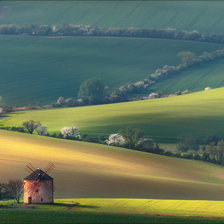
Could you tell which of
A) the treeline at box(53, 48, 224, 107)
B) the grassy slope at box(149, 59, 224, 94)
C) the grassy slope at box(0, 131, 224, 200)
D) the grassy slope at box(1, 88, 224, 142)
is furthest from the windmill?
the grassy slope at box(149, 59, 224, 94)

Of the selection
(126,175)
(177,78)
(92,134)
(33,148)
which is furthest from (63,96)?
(126,175)

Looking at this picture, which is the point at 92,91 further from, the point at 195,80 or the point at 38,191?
the point at 38,191

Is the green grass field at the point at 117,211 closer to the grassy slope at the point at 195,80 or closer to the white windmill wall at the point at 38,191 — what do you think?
A: the white windmill wall at the point at 38,191

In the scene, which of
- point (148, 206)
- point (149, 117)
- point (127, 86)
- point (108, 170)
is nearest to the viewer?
point (148, 206)

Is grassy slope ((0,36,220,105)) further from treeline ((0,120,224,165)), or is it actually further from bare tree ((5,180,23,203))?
bare tree ((5,180,23,203))

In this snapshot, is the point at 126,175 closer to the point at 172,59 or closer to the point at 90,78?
the point at 90,78

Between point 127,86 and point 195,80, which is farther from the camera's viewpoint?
point 195,80

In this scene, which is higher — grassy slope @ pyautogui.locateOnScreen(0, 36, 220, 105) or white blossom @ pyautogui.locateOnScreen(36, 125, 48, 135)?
grassy slope @ pyautogui.locateOnScreen(0, 36, 220, 105)

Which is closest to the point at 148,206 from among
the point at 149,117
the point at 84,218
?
the point at 84,218
